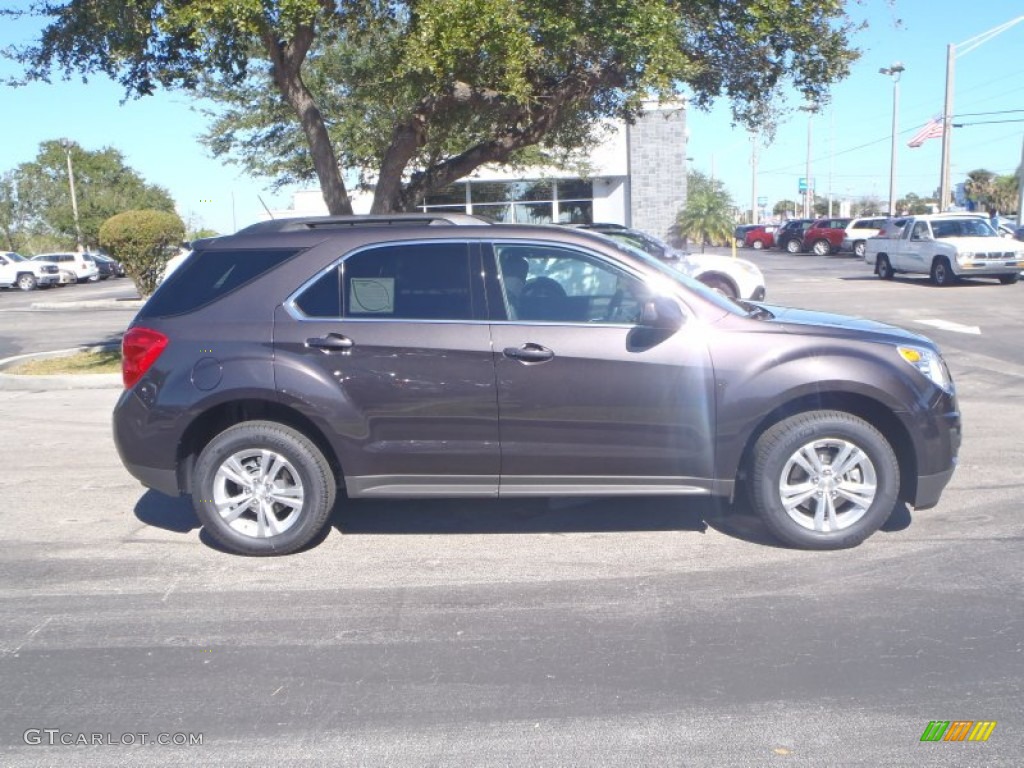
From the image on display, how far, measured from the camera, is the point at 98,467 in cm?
873

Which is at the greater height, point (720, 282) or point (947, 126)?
point (947, 126)

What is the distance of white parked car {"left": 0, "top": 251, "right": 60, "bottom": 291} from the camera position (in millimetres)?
42156

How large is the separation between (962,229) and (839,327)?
70.7 feet

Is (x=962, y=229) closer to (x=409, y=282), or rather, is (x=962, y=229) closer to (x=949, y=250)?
(x=949, y=250)

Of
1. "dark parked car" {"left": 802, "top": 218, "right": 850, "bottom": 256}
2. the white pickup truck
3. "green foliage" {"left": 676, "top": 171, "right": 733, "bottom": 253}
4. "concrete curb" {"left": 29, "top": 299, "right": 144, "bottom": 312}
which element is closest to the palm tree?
"dark parked car" {"left": 802, "top": 218, "right": 850, "bottom": 256}

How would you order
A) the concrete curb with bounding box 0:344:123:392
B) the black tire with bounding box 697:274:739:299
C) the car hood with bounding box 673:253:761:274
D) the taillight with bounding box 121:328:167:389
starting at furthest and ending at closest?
1. the black tire with bounding box 697:274:739:299
2. the car hood with bounding box 673:253:761:274
3. the concrete curb with bounding box 0:344:123:392
4. the taillight with bounding box 121:328:167:389

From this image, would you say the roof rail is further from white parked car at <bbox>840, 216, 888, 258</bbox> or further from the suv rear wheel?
the suv rear wheel

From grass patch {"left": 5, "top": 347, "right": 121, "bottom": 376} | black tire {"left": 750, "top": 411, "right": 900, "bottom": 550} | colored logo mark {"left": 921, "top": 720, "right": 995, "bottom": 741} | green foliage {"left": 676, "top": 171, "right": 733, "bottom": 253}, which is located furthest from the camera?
green foliage {"left": 676, "top": 171, "right": 733, "bottom": 253}

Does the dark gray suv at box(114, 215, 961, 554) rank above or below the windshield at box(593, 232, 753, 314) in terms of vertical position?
below

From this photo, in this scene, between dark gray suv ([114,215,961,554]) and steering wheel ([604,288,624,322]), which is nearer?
dark gray suv ([114,215,961,554])

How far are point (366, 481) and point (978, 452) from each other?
5.03m

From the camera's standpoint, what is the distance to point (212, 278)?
6.39m

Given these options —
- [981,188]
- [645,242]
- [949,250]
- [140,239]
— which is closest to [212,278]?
[645,242]

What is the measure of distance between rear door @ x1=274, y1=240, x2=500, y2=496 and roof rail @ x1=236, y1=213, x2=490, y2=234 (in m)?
0.36
